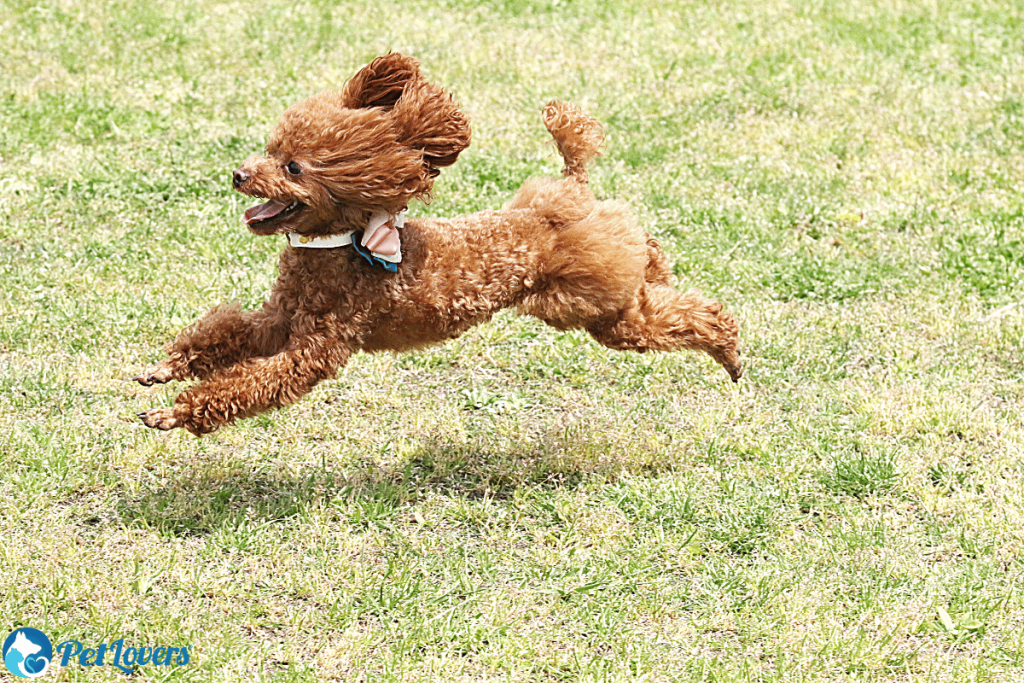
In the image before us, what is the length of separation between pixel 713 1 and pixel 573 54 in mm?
2178

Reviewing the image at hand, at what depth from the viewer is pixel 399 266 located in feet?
14.6

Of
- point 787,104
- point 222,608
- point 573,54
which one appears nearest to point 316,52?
point 573,54

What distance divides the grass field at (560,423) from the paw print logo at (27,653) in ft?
0.25

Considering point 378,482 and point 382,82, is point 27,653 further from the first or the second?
point 382,82

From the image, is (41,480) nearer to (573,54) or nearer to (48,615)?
(48,615)

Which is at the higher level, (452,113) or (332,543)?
(452,113)

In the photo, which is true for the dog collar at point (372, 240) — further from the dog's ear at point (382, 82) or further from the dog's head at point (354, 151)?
the dog's ear at point (382, 82)

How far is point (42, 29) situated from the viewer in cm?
1070

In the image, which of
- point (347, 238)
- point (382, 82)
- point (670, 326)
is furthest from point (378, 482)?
point (382, 82)

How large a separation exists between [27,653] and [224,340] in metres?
1.29

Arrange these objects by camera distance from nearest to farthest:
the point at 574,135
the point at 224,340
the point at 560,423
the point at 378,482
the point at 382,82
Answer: the point at 382,82
the point at 224,340
the point at 574,135
the point at 378,482
the point at 560,423

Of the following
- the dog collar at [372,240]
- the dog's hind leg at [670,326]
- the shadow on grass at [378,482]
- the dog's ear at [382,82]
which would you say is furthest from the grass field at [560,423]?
the dog's ear at [382,82]

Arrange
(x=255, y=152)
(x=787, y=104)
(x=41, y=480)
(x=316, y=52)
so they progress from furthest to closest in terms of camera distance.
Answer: (x=316, y=52) < (x=787, y=104) < (x=255, y=152) < (x=41, y=480)

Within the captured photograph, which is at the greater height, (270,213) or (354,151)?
(354,151)
